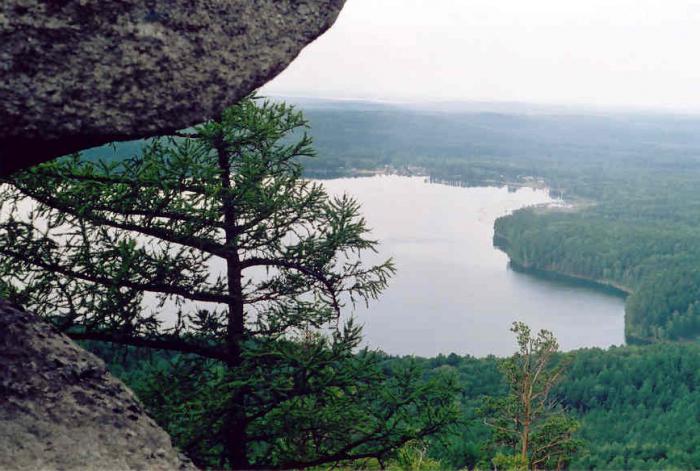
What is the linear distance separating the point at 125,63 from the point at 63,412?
1.51m

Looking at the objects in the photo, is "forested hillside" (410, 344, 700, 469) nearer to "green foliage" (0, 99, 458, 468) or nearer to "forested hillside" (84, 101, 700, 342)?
"forested hillside" (84, 101, 700, 342)

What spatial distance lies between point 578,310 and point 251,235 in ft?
197

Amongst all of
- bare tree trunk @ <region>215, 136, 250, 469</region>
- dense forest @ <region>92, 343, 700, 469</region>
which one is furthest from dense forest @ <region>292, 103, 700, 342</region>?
bare tree trunk @ <region>215, 136, 250, 469</region>

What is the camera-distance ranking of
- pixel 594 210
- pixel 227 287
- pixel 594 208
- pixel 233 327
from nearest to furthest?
pixel 233 327
pixel 227 287
pixel 594 210
pixel 594 208

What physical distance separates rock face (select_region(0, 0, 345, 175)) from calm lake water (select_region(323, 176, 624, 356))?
25685 millimetres

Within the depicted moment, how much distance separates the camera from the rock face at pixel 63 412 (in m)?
3.00

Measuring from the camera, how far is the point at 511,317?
53750 millimetres

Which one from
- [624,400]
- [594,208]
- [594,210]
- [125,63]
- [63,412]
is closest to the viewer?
[125,63]

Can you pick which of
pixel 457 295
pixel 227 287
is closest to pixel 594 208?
pixel 457 295

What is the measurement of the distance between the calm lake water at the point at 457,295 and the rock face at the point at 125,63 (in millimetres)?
25685

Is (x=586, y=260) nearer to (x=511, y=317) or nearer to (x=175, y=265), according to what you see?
(x=511, y=317)

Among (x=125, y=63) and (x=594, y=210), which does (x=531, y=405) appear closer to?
(x=125, y=63)

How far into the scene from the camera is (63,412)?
3.21 metres

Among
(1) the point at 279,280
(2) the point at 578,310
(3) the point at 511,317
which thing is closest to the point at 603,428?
(3) the point at 511,317
